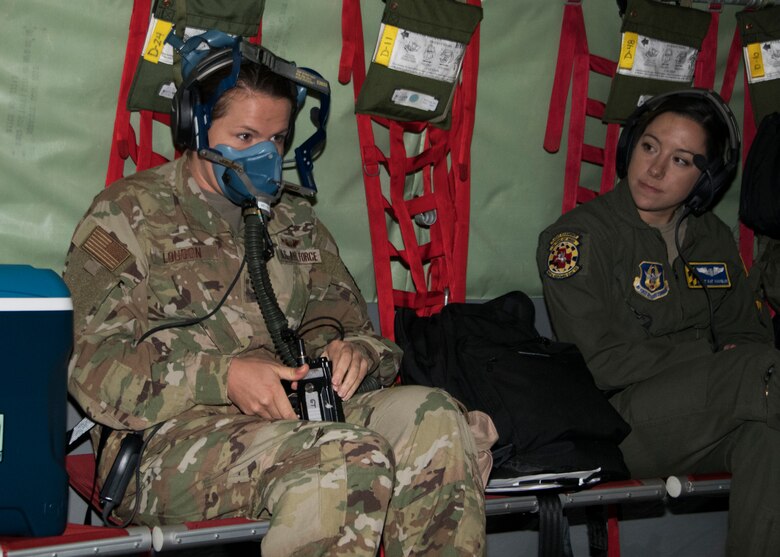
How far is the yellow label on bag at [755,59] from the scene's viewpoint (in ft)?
12.1

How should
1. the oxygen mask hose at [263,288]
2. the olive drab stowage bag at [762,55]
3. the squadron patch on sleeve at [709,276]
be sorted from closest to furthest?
the oxygen mask hose at [263,288]
the squadron patch on sleeve at [709,276]
the olive drab stowage bag at [762,55]

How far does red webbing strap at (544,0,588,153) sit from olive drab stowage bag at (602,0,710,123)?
161 mm

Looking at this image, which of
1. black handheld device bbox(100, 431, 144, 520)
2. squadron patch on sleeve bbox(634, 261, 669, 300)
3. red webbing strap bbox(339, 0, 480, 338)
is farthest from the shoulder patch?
squadron patch on sleeve bbox(634, 261, 669, 300)

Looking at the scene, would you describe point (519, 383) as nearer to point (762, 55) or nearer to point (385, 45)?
point (385, 45)

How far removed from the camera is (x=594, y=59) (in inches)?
138

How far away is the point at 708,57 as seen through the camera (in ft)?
12.1

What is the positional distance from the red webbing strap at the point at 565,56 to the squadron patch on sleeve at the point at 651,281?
0.61m

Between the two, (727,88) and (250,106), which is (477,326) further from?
(727,88)

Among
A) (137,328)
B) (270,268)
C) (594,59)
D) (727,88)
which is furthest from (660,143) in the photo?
(137,328)

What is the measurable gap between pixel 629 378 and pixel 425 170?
38.3 inches

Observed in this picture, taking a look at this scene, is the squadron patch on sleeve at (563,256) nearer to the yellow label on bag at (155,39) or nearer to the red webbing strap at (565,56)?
the red webbing strap at (565,56)

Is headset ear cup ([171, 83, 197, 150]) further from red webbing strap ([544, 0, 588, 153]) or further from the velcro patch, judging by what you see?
red webbing strap ([544, 0, 588, 153])

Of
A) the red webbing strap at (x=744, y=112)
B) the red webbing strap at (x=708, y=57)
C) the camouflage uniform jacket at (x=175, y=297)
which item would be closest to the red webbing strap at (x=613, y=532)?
the red webbing strap at (x=744, y=112)

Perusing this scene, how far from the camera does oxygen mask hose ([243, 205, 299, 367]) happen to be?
2.33 meters
